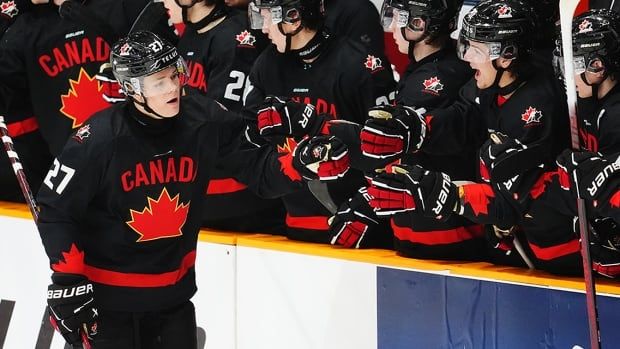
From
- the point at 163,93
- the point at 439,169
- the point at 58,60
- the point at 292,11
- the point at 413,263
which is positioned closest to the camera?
the point at 163,93

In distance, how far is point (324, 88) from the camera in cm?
520

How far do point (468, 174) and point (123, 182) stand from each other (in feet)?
4.02

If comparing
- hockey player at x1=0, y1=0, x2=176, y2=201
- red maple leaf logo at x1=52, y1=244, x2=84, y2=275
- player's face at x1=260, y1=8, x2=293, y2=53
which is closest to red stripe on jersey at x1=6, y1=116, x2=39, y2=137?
hockey player at x1=0, y1=0, x2=176, y2=201

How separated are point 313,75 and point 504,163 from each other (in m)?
1.09

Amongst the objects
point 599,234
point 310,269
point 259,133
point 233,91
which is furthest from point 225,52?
point 599,234

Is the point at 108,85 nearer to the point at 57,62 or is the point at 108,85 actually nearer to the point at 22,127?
the point at 57,62

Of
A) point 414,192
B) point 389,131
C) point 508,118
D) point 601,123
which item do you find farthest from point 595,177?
point 389,131

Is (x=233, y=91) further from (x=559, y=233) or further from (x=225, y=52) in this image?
(x=559, y=233)

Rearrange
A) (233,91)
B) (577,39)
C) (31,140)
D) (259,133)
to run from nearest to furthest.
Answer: (577,39), (259,133), (233,91), (31,140)

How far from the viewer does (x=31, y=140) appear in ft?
20.8

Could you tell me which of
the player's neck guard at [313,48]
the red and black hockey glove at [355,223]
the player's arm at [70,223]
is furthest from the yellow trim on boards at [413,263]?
the player's arm at [70,223]

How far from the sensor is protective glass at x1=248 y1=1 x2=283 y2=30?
5180 mm

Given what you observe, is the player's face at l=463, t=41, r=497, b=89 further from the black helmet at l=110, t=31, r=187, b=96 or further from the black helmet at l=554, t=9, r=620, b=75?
the black helmet at l=110, t=31, r=187, b=96

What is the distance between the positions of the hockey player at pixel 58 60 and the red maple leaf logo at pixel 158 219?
54.2 inches
